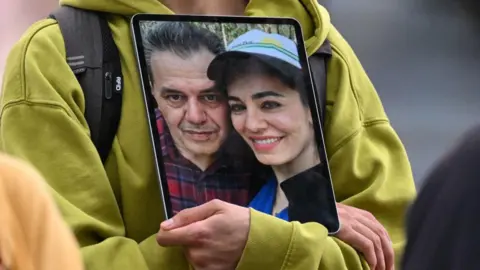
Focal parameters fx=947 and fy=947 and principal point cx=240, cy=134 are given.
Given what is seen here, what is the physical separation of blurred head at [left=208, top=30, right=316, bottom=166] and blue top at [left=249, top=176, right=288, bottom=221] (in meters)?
0.03

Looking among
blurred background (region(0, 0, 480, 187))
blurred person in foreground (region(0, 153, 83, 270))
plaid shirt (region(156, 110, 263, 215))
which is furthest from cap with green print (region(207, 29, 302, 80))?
blurred background (region(0, 0, 480, 187))

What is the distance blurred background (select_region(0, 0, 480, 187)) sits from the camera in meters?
3.05

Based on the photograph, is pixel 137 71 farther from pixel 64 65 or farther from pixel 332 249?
pixel 332 249

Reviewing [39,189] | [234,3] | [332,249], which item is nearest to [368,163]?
[332,249]

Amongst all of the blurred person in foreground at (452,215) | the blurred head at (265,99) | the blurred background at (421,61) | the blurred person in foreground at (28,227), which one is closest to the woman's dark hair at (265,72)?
the blurred head at (265,99)

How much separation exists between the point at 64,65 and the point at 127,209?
188 mm

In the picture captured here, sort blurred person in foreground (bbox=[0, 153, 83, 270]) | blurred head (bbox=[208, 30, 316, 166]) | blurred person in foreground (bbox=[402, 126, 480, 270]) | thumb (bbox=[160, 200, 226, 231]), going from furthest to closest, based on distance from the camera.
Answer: blurred head (bbox=[208, 30, 316, 166]) < thumb (bbox=[160, 200, 226, 231]) < blurred person in foreground (bbox=[0, 153, 83, 270]) < blurred person in foreground (bbox=[402, 126, 480, 270])

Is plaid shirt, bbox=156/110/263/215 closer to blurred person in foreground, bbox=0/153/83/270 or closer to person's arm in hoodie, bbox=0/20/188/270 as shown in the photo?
person's arm in hoodie, bbox=0/20/188/270

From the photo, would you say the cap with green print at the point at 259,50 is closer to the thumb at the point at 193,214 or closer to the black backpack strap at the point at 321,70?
the black backpack strap at the point at 321,70

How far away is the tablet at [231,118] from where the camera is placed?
1.14m

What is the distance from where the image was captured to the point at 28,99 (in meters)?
1.09

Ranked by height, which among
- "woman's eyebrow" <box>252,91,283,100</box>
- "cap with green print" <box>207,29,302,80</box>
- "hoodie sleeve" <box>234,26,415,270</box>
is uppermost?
"cap with green print" <box>207,29,302,80</box>

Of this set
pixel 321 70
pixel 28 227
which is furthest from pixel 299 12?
pixel 28 227

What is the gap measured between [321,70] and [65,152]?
0.38m
